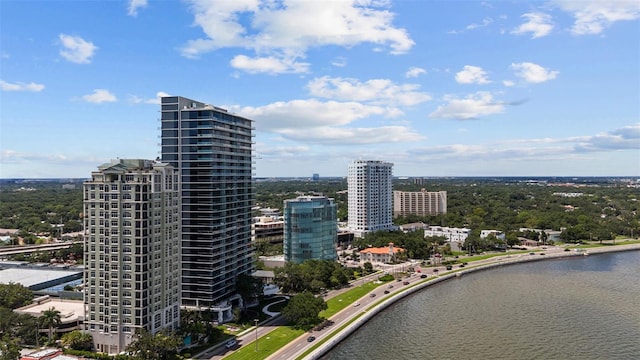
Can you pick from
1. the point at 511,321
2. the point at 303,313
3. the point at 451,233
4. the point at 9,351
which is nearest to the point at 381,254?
the point at 451,233

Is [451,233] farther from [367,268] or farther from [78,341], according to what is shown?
[78,341]

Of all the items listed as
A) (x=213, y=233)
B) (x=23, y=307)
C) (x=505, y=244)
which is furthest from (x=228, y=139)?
(x=505, y=244)

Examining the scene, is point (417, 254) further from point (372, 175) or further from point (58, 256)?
point (58, 256)

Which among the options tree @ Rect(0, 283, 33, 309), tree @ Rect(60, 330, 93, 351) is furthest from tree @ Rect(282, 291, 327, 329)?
tree @ Rect(0, 283, 33, 309)

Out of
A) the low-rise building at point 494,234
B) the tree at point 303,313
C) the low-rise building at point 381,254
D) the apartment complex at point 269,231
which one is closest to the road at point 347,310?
the tree at point 303,313

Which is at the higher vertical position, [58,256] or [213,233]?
[213,233]

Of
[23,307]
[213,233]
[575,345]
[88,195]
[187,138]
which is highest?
[187,138]

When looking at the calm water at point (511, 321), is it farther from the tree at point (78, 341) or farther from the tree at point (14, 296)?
the tree at point (14, 296)
